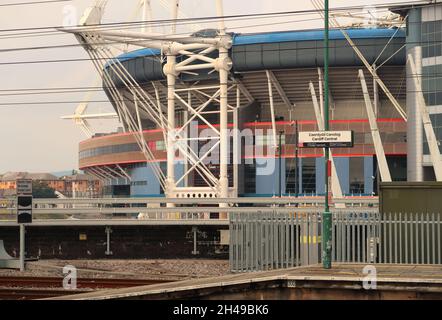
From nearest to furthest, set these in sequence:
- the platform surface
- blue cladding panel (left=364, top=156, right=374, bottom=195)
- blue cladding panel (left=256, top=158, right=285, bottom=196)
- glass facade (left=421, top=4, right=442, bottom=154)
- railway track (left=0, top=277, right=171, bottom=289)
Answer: the platform surface, railway track (left=0, top=277, right=171, bottom=289), glass facade (left=421, top=4, right=442, bottom=154), blue cladding panel (left=364, top=156, right=374, bottom=195), blue cladding panel (left=256, top=158, right=285, bottom=196)

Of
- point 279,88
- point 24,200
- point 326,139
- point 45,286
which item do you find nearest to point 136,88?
point 279,88

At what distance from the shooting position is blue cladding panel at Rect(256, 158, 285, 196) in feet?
257

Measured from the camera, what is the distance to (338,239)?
24812 millimetres

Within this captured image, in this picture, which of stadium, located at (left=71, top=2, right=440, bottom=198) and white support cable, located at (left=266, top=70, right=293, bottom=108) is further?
white support cable, located at (left=266, top=70, right=293, bottom=108)

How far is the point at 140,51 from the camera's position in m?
79.2

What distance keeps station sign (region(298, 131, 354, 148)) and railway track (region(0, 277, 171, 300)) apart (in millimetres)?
7114

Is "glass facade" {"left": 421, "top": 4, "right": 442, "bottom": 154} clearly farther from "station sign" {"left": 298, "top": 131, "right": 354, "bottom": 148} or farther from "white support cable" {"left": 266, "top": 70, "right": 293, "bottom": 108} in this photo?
"station sign" {"left": 298, "top": 131, "right": 354, "bottom": 148}

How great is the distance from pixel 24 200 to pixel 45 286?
4109mm

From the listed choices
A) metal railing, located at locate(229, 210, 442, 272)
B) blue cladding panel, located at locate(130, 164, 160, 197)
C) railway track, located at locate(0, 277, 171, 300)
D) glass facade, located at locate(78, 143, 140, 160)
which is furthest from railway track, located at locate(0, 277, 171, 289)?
glass facade, located at locate(78, 143, 140, 160)

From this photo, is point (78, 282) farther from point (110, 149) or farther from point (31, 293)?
point (110, 149)

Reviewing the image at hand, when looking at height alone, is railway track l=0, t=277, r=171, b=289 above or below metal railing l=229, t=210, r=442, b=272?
below

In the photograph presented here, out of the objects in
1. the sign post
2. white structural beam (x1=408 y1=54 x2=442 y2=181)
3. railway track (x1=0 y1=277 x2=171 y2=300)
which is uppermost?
white structural beam (x1=408 y1=54 x2=442 y2=181)

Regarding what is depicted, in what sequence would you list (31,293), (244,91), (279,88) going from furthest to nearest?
(244,91) → (279,88) → (31,293)
